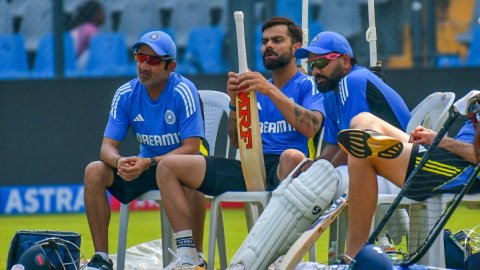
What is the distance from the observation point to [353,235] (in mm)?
5402

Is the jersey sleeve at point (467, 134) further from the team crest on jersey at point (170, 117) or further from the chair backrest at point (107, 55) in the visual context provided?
the chair backrest at point (107, 55)

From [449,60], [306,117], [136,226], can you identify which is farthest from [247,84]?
[449,60]

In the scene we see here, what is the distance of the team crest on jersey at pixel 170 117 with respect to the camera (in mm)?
6633

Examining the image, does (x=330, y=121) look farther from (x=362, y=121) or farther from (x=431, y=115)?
(x=362, y=121)

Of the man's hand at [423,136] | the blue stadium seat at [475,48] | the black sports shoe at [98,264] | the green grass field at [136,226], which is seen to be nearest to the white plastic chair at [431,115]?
the man's hand at [423,136]

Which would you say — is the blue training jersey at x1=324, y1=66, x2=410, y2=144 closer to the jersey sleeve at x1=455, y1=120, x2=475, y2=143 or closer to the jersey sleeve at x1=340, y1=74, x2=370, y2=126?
the jersey sleeve at x1=340, y1=74, x2=370, y2=126

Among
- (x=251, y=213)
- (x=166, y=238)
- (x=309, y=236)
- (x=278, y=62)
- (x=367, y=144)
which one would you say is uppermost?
(x=278, y=62)

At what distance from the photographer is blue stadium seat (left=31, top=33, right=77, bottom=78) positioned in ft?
42.7

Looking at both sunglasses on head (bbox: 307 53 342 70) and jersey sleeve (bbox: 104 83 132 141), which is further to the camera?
jersey sleeve (bbox: 104 83 132 141)

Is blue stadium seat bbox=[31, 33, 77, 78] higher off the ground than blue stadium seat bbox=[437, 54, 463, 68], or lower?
higher

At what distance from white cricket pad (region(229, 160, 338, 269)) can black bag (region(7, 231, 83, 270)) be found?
85cm

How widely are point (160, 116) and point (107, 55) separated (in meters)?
6.64

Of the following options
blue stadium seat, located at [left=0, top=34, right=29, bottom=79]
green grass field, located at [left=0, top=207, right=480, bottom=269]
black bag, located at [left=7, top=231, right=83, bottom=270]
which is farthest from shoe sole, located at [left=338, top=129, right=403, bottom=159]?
blue stadium seat, located at [left=0, top=34, right=29, bottom=79]

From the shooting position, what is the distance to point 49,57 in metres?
13.0
